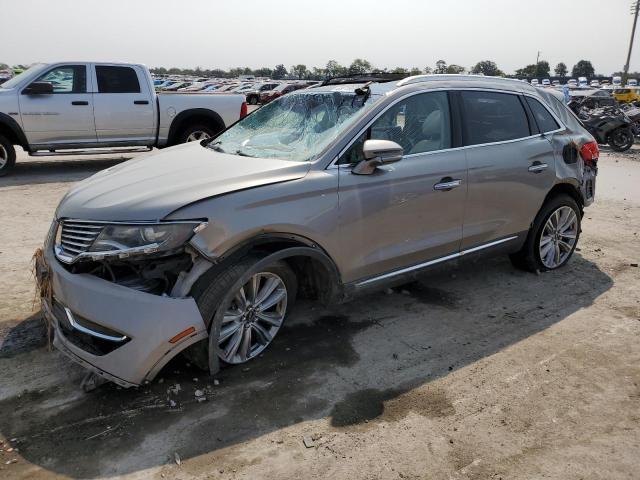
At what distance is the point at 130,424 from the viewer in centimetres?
292

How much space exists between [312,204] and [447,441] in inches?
62.6

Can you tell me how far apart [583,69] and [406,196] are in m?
139

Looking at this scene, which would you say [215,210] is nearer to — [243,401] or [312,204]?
[312,204]

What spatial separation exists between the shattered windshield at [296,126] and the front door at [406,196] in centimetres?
21

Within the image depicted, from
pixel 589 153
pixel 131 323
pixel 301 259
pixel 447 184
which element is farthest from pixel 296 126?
pixel 589 153

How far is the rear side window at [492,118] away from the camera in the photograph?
173 inches

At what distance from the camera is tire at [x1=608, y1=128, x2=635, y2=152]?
15.4 meters

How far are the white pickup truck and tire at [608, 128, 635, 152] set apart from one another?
11.1 meters

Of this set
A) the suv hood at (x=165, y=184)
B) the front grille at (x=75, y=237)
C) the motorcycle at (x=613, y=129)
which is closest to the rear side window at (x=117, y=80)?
the suv hood at (x=165, y=184)

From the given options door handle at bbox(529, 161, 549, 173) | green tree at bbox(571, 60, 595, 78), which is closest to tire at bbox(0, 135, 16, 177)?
door handle at bbox(529, 161, 549, 173)

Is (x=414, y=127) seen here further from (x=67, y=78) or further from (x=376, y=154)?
(x=67, y=78)

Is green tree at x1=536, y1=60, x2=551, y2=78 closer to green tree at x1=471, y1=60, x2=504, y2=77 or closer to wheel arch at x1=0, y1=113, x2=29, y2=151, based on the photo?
green tree at x1=471, y1=60, x2=504, y2=77

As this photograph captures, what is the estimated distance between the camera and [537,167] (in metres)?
4.82

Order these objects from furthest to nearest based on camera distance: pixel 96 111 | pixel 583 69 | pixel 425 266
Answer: pixel 583 69, pixel 96 111, pixel 425 266
